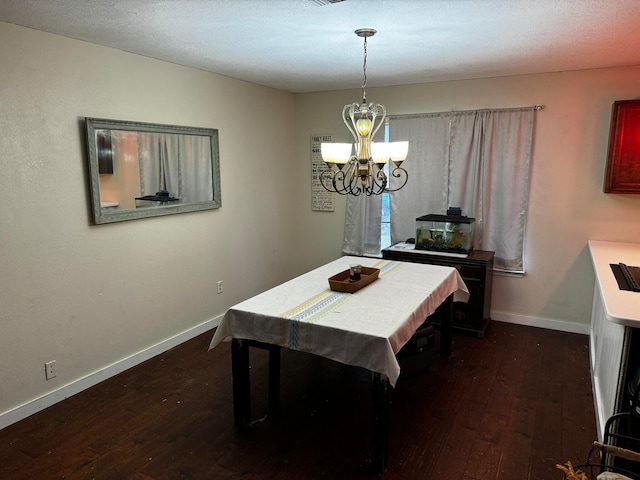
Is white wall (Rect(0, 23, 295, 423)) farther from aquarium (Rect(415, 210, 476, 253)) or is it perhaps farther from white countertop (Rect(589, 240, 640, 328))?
white countertop (Rect(589, 240, 640, 328))

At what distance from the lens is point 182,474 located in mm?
2201

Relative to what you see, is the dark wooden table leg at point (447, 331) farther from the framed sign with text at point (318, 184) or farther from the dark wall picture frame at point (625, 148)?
the framed sign with text at point (318, 184)

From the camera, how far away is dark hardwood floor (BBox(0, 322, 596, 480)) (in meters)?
2.25

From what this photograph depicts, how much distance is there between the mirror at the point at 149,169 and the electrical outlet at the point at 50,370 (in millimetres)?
971

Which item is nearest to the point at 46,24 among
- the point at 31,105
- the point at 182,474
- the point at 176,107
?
the point at 31,105

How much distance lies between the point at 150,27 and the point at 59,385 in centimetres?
236

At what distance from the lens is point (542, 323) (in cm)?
411

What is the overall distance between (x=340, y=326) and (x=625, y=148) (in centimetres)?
281

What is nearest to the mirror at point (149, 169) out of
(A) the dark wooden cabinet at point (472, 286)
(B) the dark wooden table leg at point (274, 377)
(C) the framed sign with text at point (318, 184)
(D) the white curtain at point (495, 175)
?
(C) the framed sign with text at point (318, 184)

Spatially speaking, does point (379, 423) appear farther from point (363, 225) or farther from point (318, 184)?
point (318, 184)

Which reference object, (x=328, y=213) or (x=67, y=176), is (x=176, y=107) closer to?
(x=67, y=176)

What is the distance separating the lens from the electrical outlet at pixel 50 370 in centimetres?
281

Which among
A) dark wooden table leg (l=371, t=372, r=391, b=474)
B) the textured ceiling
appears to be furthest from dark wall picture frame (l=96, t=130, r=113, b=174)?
dark wooden table leg (l=371, t=372, r=391, b=474)

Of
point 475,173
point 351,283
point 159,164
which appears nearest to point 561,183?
point 475,173
